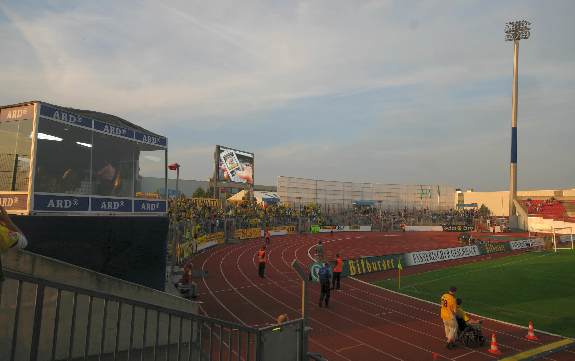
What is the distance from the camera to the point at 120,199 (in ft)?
39.5

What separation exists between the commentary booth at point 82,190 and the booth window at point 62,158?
25mm

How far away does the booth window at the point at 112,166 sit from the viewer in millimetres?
12086

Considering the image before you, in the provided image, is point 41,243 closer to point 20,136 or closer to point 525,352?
point 20,136

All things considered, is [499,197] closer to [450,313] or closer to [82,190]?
[450,313]

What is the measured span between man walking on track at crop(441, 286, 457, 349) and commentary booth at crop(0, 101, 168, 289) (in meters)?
7.96

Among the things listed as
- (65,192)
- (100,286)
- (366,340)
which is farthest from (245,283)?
(100,286)

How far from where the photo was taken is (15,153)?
10406 millimetres

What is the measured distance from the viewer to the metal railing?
12.5ft

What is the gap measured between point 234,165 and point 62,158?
41.2 meters

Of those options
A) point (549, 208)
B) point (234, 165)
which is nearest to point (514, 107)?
point (549, 208)

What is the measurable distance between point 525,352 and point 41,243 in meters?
12.1

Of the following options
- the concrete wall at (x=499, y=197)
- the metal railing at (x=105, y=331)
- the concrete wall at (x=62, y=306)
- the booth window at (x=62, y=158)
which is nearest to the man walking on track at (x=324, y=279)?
the metal railing at (x=105, y=331)

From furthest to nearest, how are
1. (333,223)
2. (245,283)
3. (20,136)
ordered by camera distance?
(333,223)
(245,283)
(20,136)

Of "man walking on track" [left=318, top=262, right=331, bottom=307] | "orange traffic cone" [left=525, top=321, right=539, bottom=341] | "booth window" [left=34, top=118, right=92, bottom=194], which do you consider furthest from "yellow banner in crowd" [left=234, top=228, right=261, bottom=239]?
"orange traffic cone" [left=525, top=321, right=539, bottom=341]
